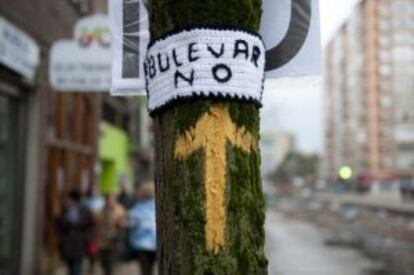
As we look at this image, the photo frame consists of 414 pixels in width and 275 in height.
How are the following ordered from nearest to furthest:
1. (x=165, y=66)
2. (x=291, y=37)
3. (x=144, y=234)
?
1. (x=165, y=66)
2. (x=291, y=37)
3. (x=144, y=234)

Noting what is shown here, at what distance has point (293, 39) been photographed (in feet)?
9.88

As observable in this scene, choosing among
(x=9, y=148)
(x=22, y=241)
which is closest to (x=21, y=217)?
(x=22, y=241)

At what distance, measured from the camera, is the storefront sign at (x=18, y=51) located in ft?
34.8

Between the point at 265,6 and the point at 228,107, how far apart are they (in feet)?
2.11

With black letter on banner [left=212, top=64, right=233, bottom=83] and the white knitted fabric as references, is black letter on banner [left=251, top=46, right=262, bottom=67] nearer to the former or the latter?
the white knitted fabric

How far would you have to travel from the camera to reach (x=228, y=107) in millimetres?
2475

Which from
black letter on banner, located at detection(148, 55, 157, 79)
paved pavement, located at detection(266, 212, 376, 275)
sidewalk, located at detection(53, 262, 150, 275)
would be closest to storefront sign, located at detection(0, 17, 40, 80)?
sidewalk, located at detection(53, 262, 150, 275)

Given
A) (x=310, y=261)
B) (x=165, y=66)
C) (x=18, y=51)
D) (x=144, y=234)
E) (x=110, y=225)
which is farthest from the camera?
(x=310, y=261)

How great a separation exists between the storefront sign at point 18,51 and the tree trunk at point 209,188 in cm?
845

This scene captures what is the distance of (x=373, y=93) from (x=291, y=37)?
8909cm

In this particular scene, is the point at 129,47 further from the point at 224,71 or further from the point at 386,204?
the point at 386,204

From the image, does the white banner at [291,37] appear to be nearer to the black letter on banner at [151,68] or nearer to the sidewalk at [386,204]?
the black letter on banner at [151,68]

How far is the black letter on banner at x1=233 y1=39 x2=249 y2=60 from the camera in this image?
2492mm

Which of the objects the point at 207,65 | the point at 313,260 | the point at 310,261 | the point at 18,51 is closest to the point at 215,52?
the point at 207,65
